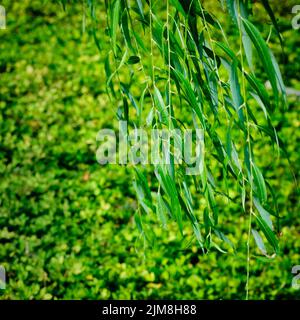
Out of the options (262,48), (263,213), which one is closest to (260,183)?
(263,213)

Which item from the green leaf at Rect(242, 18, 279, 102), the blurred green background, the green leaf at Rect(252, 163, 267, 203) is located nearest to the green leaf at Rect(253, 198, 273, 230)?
the green leaf at Rect(252, 163, 267, 203)

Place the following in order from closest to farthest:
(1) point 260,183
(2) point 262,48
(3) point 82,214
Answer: (2) point 262,48, (1) point 260,183, (3) point 82,214

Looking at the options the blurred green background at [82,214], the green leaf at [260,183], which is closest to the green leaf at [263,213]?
the green leaf at [260,183]

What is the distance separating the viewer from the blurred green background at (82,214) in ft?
7.55

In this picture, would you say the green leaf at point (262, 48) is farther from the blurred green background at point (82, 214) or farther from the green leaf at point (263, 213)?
the blurred green background at point (82, 214)

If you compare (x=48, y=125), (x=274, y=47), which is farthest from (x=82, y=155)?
(x=274, y=47)

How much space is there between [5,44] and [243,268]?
3516 mm

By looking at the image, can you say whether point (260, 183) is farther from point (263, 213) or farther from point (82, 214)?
point (82, 214)

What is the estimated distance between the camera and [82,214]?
270 cm

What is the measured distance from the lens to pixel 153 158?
3.42ft

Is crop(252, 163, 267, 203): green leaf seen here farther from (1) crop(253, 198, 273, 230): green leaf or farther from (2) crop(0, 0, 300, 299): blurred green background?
(2) crop(0, 0, 300, 299): blurred green background

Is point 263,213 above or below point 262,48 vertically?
below

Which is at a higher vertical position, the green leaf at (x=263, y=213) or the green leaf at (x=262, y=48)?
the green leaf at (x=262, y=48)

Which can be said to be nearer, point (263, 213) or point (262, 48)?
point (262, 48)
